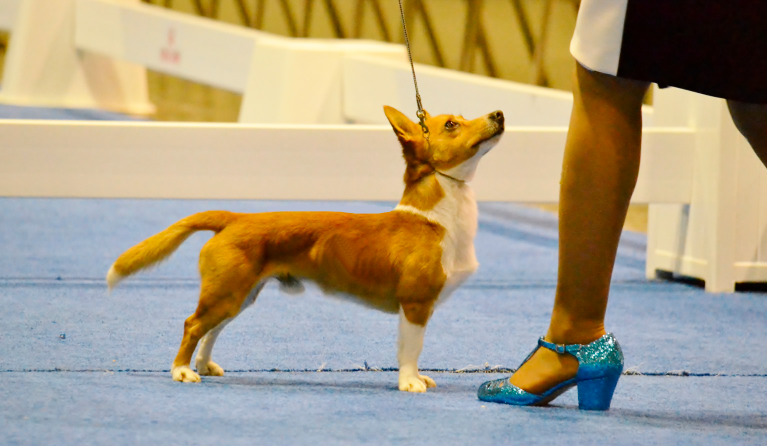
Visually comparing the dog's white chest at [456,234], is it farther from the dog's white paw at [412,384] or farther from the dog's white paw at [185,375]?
the dog's white paw at [185,375]

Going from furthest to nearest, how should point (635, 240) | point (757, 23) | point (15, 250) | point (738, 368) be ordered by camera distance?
point (635, 240) < point (15, 250) < point (738, 368) < point (757, 23)

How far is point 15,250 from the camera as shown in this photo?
335 cm

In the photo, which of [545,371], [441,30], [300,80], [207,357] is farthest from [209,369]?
[441,30]

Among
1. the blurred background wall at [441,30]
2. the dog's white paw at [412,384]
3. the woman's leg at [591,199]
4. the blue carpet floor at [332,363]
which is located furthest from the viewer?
the blurred background wall at [441,30]

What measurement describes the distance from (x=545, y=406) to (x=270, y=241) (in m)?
0.58

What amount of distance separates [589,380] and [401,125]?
601 mm

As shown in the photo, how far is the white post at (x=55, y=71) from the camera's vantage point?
7.44 meters

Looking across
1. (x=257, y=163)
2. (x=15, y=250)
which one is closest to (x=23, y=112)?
(x=15, y=250)

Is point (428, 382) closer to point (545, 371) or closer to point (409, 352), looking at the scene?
point (409, 352)

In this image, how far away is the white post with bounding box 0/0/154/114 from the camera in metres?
7.44

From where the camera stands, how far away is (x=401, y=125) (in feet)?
6.42

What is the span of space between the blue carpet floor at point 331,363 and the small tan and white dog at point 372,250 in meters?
0.12

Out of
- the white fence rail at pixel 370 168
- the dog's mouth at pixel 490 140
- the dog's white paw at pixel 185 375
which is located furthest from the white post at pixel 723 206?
the dog's white paw at pixel 185 375

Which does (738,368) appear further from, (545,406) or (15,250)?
(15,250)
